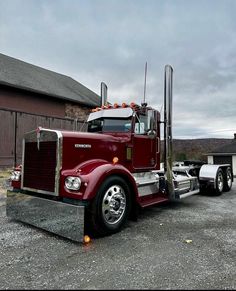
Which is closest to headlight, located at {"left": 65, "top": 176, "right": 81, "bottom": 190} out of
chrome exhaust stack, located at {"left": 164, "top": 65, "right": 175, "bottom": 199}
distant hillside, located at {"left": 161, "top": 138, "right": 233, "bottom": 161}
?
chrome exhaust stack, located at {"left": 164, "top": 65, "right": 175, "bottom": 199}

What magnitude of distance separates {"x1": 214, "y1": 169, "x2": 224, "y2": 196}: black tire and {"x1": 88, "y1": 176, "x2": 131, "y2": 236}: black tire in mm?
4365

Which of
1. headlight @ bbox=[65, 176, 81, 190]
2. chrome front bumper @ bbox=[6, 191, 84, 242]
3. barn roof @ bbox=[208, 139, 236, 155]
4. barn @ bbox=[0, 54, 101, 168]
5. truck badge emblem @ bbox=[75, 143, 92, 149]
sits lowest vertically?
chrome front bumper @ bbox=[6, 191, 84, 242]

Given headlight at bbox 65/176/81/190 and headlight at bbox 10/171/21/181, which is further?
headlight at bbox 10/171/21/181

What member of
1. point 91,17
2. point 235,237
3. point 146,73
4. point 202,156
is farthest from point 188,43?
point 202,156

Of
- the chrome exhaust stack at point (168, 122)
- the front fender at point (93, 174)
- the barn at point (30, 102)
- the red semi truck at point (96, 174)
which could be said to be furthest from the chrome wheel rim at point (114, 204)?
the barn at point (30, 102)

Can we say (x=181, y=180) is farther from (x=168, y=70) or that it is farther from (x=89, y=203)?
(x=89, y=203)

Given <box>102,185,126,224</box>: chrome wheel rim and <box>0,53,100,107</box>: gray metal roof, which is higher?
<box>0,53,100,107</box>: gray metal roof

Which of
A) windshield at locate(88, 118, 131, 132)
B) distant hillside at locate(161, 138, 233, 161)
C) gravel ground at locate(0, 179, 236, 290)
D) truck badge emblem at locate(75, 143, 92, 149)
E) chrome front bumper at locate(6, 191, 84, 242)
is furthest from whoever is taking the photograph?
distant hillside at locate(161, 138, 233, 161)

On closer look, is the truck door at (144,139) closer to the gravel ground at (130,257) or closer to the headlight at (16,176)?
the gravel ground at (130,257)

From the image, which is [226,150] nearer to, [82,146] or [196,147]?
[196,147]

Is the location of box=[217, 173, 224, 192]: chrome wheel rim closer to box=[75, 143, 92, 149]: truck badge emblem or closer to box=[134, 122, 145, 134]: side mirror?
box=[134, 122, 145, 134]: side mirror

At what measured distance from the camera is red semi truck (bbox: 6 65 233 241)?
402 centimetres

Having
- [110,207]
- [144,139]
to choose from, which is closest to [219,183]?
[144,139]

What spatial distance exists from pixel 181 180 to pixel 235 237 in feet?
7.46
